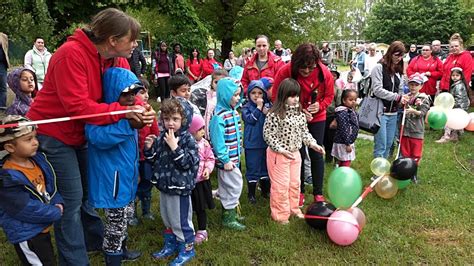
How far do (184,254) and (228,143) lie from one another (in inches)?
49.9

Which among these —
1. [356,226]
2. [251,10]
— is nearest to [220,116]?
[356,226]

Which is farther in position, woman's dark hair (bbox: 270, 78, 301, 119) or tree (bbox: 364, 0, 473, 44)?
tree (bbox: 364, 0, 473, 44)

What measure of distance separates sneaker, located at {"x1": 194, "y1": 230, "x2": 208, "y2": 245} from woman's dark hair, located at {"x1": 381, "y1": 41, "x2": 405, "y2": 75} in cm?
330

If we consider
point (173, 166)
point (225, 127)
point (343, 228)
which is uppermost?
point (225, 127)

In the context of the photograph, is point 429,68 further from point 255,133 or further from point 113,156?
point 113,156

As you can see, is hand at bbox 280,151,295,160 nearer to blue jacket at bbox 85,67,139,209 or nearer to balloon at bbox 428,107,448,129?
blue jacket at bbox 85,67,139,209

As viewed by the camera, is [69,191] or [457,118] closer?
[69,191]

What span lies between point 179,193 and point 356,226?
1729 mm

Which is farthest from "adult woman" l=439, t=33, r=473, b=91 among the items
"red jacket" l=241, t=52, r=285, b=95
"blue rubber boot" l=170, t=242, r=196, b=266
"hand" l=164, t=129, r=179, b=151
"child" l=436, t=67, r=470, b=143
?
"hand" l=164, t=129, r=179, b=151

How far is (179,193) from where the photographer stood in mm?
3297

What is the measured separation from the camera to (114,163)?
8.98ft

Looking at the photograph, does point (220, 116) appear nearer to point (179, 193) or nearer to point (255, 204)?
point (179, 193)

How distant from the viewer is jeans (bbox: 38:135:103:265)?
2672 millimetres

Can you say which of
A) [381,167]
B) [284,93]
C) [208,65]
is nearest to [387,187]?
[381,167]
